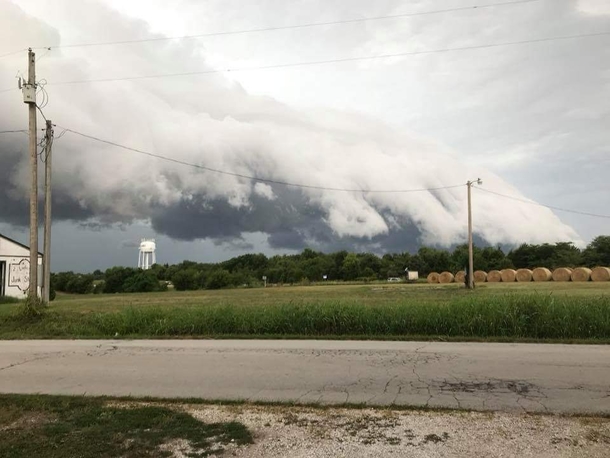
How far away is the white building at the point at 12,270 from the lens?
42906 mm

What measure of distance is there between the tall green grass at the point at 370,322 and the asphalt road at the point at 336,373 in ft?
5.82

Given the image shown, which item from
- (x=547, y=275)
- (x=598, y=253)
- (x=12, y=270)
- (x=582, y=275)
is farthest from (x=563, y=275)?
(x=12, y=270)

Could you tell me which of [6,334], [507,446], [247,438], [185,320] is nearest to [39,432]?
[247,438]

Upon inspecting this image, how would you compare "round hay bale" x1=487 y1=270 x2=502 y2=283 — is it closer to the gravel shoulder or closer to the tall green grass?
the tall green grass

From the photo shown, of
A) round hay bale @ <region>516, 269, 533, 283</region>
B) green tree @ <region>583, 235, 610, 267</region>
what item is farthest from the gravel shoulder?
green tree @ <region>583, 235, 610, 267</region>

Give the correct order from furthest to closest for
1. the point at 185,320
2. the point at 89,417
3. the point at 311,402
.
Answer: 1. the point at 185,320
2. the point at 311,402
3. the point at 89,417

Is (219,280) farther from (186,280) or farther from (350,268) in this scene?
(350,268)

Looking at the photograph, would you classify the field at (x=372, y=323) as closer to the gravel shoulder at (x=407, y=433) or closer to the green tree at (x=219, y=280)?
the gravel shoulder at (x=407, y=433)

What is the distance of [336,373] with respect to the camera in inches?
341

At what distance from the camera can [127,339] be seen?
13773 mm

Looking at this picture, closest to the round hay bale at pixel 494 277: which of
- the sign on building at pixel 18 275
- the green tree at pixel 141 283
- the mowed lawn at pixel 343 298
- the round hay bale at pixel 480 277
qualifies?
the round hay bale at pixel 480 277

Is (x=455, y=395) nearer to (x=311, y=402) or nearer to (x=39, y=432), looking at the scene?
(x=311, y=402)

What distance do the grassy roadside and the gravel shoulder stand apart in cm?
23

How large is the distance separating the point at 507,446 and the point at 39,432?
4861 mm
